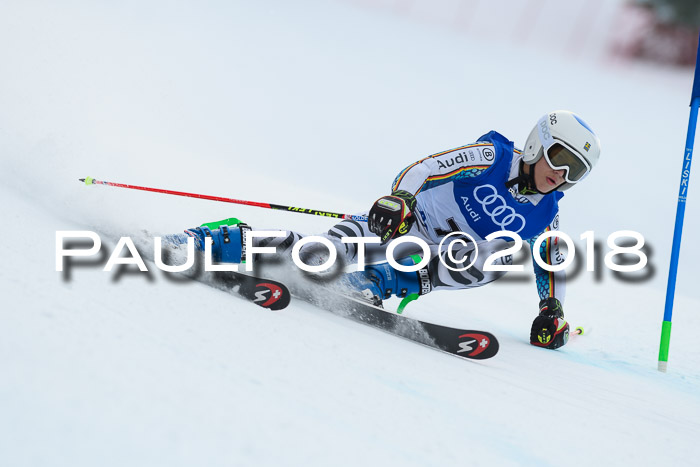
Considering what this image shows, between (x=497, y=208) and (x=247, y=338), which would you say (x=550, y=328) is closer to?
(x=497, y=208)

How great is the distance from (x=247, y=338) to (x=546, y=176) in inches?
66.8

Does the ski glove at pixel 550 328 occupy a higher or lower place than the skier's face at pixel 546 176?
lower

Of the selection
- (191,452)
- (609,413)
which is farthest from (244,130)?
(191,452)

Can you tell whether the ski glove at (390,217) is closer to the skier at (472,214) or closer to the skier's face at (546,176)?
the skier at (472,214)

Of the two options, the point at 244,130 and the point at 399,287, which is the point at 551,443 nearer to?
the point at 399,287

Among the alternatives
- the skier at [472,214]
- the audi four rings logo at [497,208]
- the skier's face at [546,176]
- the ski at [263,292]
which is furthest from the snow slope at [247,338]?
the skier's face at [546,176]

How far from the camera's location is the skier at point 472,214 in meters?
2.71

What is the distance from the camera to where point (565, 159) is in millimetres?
2730

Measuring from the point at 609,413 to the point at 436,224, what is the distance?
4.48ft

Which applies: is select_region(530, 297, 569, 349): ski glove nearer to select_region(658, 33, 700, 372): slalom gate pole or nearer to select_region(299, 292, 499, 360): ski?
select_region(658, 33, 700, 372): slalom gate pole

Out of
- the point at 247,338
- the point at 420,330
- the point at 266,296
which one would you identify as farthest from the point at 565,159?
the point at 247,338

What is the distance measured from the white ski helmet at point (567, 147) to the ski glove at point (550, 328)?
0.87 metres

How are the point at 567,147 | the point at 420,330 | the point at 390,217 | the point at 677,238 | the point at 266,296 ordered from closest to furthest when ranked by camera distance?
the point at 266,296
the point at 390,217
the point at 420,330
the point at 567,147
the point at 677,238

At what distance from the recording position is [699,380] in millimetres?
3152
